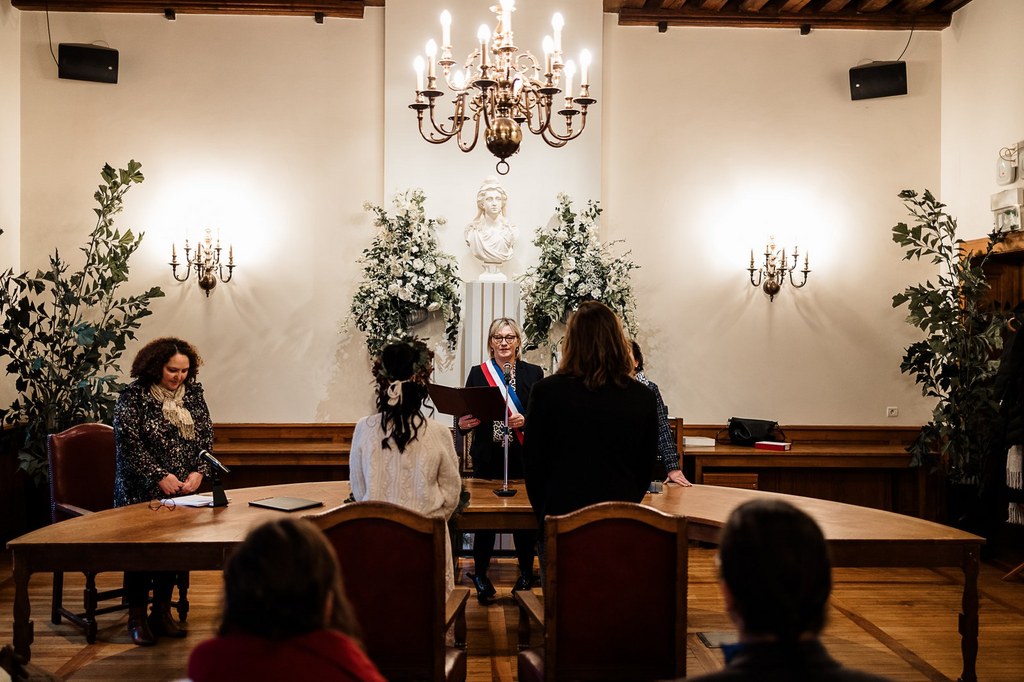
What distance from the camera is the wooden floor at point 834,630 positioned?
13.3 feet

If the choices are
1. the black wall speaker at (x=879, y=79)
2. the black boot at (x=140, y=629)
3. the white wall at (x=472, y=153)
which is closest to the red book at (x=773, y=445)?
the white wall at (x=472, y=153)

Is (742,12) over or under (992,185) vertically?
over

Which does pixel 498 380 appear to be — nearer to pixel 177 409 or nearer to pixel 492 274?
pixel 177 409

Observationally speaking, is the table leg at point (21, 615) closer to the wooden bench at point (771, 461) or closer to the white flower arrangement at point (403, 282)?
the wooden bench at point (771, 461)

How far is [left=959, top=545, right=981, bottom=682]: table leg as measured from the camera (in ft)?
11.5

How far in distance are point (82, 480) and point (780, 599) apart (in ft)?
13.9

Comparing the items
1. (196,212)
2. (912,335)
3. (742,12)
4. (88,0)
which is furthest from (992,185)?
(88,0)

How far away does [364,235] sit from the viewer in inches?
270

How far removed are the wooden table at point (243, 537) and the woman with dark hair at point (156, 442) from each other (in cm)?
34

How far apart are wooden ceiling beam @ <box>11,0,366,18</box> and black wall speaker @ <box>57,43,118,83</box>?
0.35m

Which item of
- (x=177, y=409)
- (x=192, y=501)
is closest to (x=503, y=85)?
(x=177, y=409)

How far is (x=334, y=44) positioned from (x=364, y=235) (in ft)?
4.83

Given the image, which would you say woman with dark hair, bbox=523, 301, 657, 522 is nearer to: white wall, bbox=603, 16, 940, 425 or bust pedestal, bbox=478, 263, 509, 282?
bust pedestal, bbox=478, 263, 509, 282

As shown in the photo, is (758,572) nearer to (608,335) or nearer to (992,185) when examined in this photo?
(608,335)
